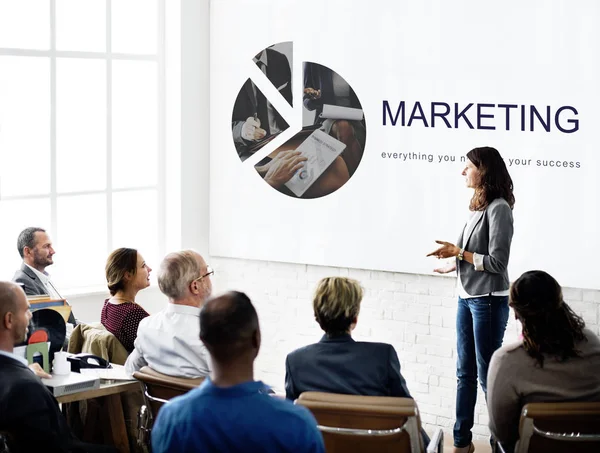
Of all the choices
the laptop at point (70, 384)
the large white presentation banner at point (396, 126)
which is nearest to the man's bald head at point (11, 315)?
the laptop at point (70, 384)

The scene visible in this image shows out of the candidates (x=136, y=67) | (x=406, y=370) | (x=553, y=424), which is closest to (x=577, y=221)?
(x=406, y=370)

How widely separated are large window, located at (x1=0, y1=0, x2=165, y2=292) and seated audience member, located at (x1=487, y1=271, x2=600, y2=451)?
3.83 meters

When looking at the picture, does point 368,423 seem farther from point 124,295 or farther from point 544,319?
point 124,295

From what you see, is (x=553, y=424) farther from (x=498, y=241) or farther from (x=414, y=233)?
(x=414, y=233)

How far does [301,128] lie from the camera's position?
23.1 ft

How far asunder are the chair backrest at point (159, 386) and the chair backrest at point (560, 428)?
53.3 inches

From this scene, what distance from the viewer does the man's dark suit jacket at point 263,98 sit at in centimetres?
710

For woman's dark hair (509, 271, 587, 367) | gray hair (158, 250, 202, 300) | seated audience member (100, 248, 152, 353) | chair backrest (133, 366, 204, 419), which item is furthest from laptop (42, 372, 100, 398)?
woman's dark hair (509, 271, 587, 367)

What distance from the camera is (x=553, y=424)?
3652 millimetres

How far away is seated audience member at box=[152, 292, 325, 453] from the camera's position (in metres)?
Result: 2.56

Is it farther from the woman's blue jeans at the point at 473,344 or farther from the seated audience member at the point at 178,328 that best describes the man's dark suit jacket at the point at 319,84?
the seated audience member at the point at 178,328

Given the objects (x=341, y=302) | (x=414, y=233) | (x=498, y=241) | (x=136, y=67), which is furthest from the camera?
(x=136, y=67)

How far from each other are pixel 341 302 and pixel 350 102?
3104 millimetres

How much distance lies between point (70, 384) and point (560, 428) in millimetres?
2065
